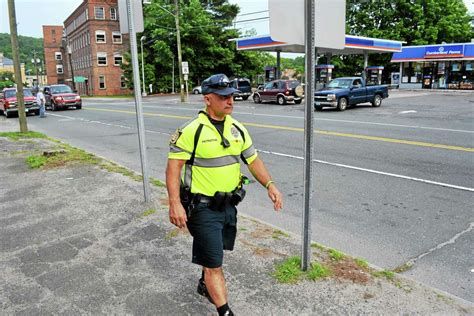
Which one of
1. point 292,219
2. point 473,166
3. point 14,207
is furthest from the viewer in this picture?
point 473,166

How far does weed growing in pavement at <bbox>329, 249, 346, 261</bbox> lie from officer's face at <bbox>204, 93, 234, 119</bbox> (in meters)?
1.98

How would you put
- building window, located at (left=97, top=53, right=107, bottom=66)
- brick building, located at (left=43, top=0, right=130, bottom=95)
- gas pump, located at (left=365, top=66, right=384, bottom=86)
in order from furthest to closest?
building window, located at (left=97, top=53, right=107, bottom=66), brick building, located at (left=43, top=0, right=130, bottom=95), gas pump, located at (left=365, top=66, right=384, bottom=86)

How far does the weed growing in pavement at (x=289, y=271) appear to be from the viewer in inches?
143

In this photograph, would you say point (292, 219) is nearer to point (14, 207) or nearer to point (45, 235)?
point (45, 235)

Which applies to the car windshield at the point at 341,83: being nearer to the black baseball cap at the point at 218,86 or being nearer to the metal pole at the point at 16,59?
the metal pole at the point at 16,59

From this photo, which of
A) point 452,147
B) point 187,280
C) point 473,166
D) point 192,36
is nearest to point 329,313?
point 187,280

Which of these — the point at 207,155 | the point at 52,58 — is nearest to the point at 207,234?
the point at 207,155

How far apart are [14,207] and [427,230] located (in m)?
5.68

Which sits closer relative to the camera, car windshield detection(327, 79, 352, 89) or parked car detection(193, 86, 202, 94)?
car windshield detection(327, 79, 352, 89)

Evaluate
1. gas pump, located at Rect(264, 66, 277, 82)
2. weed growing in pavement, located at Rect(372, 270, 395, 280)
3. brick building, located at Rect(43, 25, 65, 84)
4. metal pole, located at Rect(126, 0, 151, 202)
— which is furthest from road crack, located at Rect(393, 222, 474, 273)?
→ brick building, located at Rect(43, 25, 65, 84)

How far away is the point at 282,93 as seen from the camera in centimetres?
2725

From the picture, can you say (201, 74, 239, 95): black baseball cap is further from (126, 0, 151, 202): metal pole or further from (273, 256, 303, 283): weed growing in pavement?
(126, 0, 151, 202): metal pole

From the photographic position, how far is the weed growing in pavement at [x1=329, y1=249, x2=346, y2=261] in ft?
13.1

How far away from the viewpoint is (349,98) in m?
21.8
